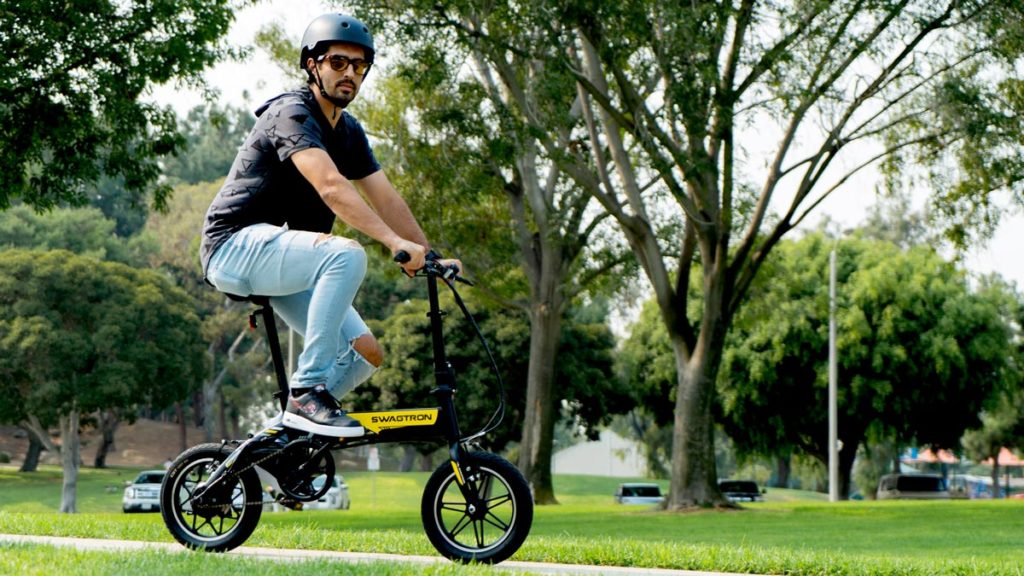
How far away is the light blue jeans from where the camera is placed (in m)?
5.74

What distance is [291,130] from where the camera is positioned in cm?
577

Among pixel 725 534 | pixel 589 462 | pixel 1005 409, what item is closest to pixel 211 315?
pixel 1005 409

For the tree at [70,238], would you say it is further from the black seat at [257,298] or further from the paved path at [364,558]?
the black seat at [257,298]

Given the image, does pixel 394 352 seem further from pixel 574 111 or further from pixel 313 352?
pixel 313 352

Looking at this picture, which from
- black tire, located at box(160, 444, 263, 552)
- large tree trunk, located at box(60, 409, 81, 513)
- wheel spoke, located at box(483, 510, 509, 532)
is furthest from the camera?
large tree trunk, located at box(60, 409, 81, 513)

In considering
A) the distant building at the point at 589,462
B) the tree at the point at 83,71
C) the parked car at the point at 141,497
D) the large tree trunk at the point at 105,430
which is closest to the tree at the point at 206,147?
the large tree trunk at the point at 105,430

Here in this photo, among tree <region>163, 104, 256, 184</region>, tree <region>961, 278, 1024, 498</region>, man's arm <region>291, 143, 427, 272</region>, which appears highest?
tree <region>163, 104, 256, 184</region>

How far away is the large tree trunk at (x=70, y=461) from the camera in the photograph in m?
46.2

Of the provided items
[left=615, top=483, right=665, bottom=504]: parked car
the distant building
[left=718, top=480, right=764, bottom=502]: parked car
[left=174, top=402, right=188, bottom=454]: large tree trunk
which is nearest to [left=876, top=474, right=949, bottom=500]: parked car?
[left=718, top=480, right=764, bottom=502]: parked car

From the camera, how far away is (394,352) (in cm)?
4919

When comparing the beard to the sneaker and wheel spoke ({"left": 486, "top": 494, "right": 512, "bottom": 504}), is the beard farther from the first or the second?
wheel spoke ({"left": 486, "top": 494, "right": 512, "bottom": 504})

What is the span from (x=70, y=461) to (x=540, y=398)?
2110 cm

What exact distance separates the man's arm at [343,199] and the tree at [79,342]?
40.6 metres

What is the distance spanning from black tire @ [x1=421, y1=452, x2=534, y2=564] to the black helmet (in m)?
1.85
